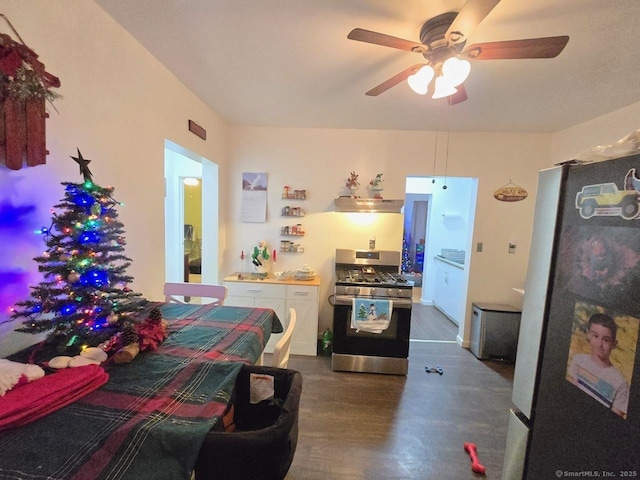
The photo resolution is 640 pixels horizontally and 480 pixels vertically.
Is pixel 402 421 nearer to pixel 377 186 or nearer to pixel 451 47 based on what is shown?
pixel 377 186

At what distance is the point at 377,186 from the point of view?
3072 mm

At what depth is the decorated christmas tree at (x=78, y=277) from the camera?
96 centimetres

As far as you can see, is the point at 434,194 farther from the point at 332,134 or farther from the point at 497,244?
the point at 332,134

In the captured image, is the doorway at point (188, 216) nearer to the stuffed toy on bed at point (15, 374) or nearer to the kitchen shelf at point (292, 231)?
the kitchen shelf at point (292, 231)

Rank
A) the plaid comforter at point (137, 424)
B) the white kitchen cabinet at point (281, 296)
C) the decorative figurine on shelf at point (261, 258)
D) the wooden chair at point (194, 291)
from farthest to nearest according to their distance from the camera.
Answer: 1. the decorative figurine on shelf at point (261, 258)
2. the white kitchen cabinet at point (281, 296)
3. the wooden chair at point (194, 291)
4. the plaid comforter at point (137, 424)

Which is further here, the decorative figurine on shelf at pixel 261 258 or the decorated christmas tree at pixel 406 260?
the decorated christmas tree at pixel 406 260

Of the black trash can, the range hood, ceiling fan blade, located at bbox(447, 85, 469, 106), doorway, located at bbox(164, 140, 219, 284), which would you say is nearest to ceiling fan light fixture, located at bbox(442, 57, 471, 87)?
ceiling fan blade, located at bbox(447, 85, 469, 106)

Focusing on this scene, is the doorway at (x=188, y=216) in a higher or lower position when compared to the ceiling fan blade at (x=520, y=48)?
lower

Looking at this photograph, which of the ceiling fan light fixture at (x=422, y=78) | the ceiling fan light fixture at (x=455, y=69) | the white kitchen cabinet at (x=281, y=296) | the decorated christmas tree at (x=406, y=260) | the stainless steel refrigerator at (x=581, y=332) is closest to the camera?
the stainless steel refrigerator at (x=581, y=332)

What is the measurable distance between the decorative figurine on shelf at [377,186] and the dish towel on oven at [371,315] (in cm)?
124

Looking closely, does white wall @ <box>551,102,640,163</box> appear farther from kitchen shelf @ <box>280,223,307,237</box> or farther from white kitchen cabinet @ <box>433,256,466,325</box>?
kitchen shelf @ <box>280,223,307,237</box>

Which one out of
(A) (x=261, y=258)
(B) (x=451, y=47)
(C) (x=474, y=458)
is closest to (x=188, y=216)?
(A) (x=261, y=258)

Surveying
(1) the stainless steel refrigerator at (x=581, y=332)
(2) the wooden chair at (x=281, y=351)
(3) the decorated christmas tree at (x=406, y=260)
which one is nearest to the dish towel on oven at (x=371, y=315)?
(2) the wooden chair at (x=281, y=351)

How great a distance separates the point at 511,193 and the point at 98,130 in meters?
3.68
